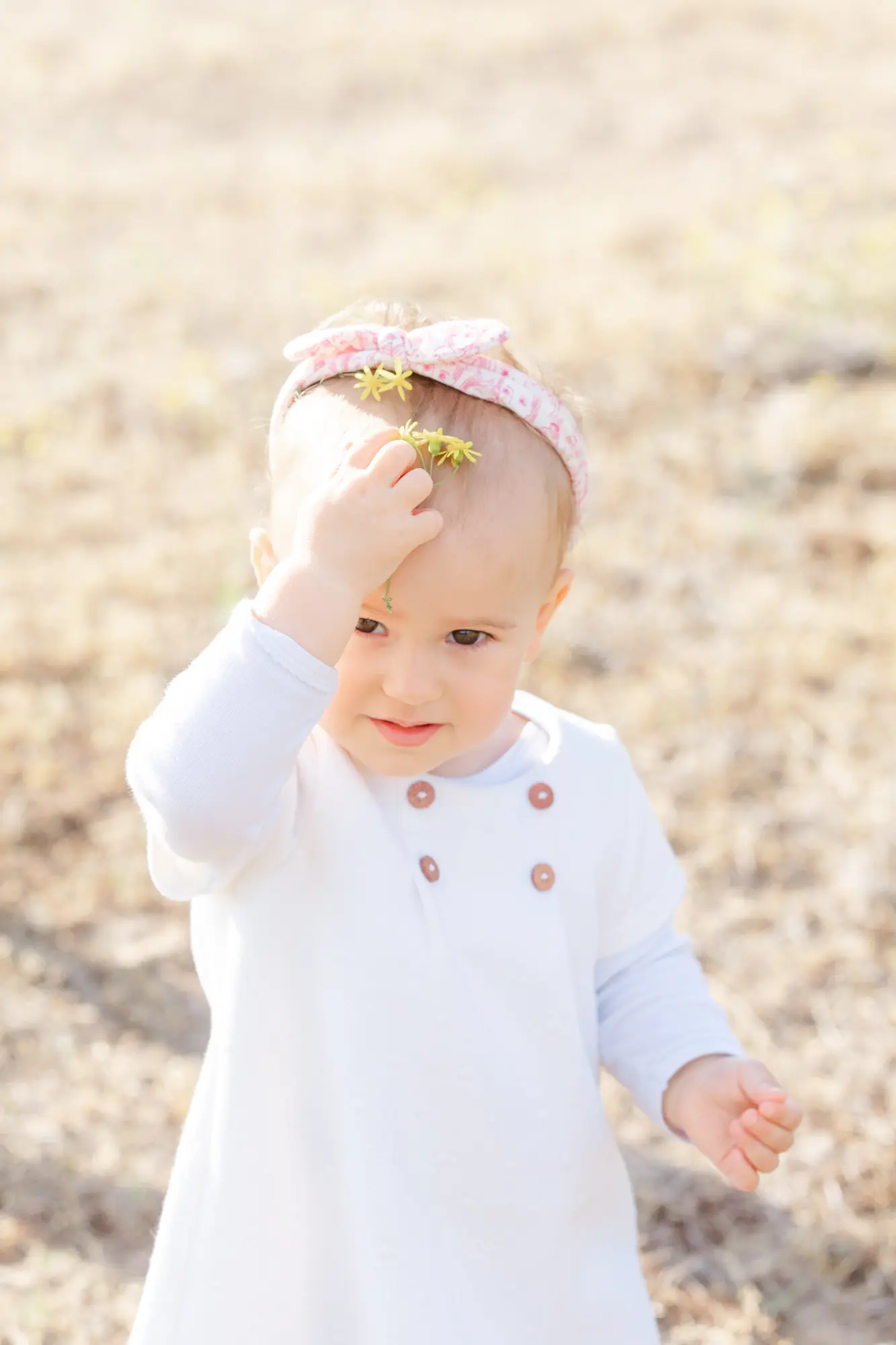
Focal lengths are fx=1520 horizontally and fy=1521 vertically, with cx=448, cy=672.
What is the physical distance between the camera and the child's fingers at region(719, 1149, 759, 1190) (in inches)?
68.6

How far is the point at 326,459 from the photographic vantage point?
156 centimetres

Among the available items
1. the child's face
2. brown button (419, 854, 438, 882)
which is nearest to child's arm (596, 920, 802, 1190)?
brown button (419, 854, 438, 882)

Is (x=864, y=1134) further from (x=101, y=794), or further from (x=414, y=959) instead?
(x=101, y=794)

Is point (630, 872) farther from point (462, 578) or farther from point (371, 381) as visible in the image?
point (371, 381)

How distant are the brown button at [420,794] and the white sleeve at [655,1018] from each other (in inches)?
13.4

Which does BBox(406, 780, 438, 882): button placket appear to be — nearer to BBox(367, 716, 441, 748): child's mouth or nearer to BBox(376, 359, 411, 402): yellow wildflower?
BBox(367, 716, 441, 748): child's mouth

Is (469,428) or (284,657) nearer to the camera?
(284,657)

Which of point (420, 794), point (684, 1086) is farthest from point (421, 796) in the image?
point (684, 1086)

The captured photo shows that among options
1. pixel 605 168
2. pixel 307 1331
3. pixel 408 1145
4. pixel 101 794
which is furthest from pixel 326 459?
pixel 605 168

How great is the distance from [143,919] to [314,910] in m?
1.86

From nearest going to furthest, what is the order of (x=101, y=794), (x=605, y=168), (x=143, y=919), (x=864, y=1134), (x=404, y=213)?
(x=864, y=1134) < (x=143, y=919) < (x=101, y=794) < (x=404, y=213) < (x=605, y=168)

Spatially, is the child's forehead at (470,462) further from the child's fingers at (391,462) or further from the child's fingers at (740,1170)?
the child's fingers at (740,1170)

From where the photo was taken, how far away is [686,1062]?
1811mm

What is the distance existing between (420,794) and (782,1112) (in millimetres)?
544
